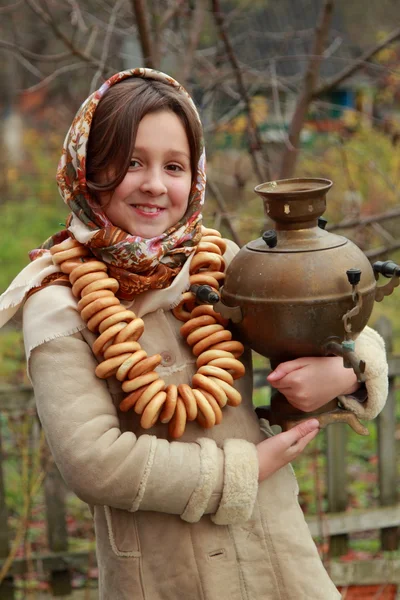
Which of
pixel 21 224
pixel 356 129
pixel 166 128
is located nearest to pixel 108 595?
pixel 166 128

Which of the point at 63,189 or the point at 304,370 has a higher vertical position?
the point at 63,189

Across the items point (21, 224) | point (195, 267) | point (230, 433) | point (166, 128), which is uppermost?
point (166, 128)

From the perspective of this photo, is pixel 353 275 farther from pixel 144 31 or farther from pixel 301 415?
pixel 144 31

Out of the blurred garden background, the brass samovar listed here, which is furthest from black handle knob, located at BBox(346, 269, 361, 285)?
the blurred garden background

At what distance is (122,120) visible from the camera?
1906 mm

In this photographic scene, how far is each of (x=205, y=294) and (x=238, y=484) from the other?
1.42 ft

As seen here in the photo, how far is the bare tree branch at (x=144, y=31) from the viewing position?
3096mm

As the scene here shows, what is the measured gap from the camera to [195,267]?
82.1 inches

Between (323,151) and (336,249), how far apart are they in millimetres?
7775

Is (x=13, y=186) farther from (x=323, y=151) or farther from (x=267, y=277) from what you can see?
(x=267, y=277)

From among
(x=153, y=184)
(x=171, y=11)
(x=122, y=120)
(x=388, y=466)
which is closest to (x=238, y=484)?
(x=153, y=184)

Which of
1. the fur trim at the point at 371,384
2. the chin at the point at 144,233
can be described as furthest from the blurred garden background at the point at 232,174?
the chin at the point at 144,233

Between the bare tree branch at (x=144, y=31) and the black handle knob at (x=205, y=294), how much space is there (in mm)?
1454

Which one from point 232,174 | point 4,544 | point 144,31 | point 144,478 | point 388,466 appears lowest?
point 388,466
